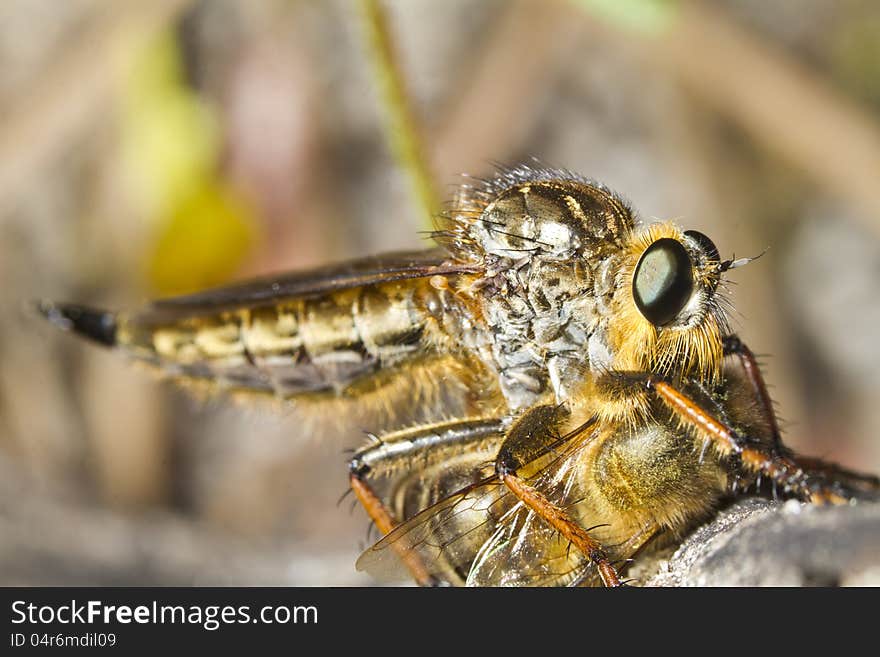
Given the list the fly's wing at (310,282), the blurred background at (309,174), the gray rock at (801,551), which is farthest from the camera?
the blurred background at (309,174)

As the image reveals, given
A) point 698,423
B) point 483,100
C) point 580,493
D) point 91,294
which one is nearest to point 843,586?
point 698,423

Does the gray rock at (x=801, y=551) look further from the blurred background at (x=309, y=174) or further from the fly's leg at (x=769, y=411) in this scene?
the blurred background at (x=309, y=174)

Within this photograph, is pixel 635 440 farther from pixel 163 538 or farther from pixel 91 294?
pixel 91 294

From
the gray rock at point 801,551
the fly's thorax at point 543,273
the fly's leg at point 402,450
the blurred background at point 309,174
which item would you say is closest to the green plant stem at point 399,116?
A: the fly's thorax at point 543,273

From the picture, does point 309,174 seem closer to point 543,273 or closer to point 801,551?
point 543,273

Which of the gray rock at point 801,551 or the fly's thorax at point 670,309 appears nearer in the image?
the gray rock at point 801,551

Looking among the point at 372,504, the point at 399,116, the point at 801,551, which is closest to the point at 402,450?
the point at 372,504
